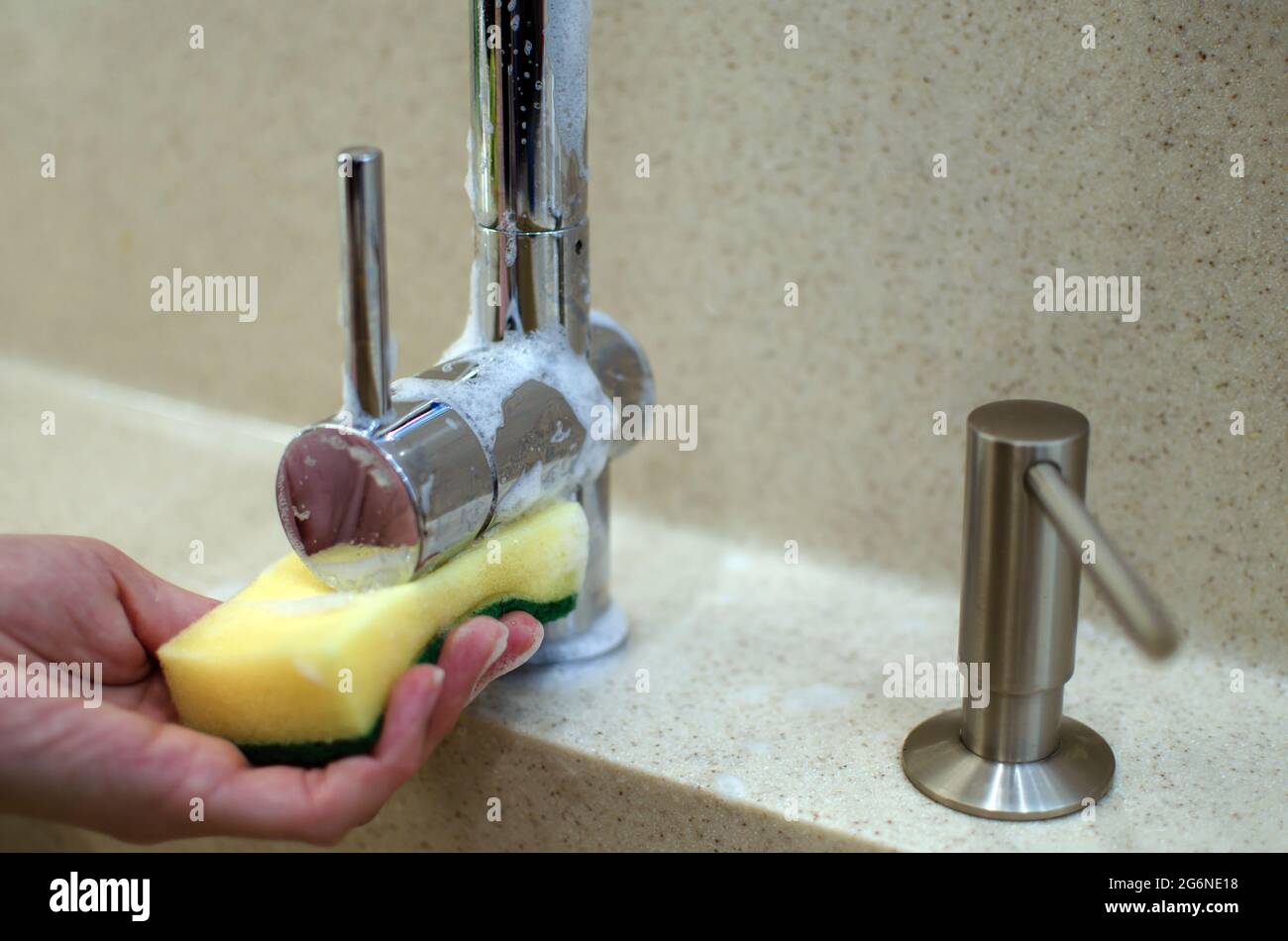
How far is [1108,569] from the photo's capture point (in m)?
0.40

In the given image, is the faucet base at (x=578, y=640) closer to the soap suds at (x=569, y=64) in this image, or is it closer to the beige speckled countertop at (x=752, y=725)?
the beige speckled countertop at (x=752, y=725)

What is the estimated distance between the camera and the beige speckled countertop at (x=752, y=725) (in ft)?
1.69

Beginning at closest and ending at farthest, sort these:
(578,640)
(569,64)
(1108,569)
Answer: (1108,569) < (569,64) < (578,640)

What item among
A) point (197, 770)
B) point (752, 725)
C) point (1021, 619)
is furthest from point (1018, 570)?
point (197, 770)

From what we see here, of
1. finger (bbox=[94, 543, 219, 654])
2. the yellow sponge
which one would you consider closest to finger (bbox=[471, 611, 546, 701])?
the yellow sponge

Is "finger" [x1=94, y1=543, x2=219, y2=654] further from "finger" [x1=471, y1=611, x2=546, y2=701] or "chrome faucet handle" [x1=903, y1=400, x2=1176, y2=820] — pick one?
"chrome faucet handle" [x1=903, y1=400, x2=1176, y2=820]

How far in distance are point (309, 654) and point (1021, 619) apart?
0.24 meters

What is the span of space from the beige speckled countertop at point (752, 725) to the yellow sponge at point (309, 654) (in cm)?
10

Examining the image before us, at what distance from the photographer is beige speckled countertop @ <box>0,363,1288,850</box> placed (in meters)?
0.52

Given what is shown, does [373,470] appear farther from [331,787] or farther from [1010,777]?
[1010,777]

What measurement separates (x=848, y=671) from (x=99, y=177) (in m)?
0.53

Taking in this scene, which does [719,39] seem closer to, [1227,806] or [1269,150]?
[1269,150]

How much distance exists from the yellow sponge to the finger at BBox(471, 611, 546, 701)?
14 mm

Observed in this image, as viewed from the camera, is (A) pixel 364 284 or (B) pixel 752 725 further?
(B) pixel 752 725
